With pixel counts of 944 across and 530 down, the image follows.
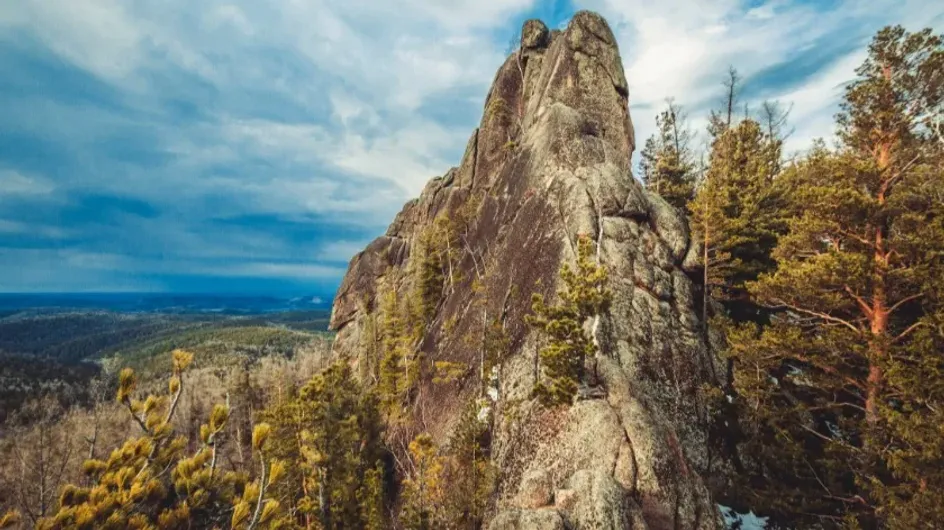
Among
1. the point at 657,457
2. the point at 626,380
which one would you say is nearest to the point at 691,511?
the point at 657,457

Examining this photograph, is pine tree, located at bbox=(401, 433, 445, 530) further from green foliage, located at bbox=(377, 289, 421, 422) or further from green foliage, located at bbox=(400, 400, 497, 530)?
green foliage, located at bbox=(377, 289, 421, 422)

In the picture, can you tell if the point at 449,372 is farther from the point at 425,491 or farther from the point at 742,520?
the point at 742,520

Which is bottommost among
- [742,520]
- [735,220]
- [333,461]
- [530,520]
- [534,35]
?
[742,520]

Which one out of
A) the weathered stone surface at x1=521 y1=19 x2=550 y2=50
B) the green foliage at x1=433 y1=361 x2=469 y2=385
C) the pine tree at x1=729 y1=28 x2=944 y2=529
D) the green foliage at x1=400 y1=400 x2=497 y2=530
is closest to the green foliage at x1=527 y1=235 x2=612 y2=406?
the green foliage at x1=400 y1=400 x2=497 y2=530

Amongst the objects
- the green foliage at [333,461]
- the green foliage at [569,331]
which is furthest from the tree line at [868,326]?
the green foliage at [333,461]

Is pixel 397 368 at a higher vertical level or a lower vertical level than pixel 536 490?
higher

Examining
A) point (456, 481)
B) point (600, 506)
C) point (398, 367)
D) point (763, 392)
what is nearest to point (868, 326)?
point (763, 392)
